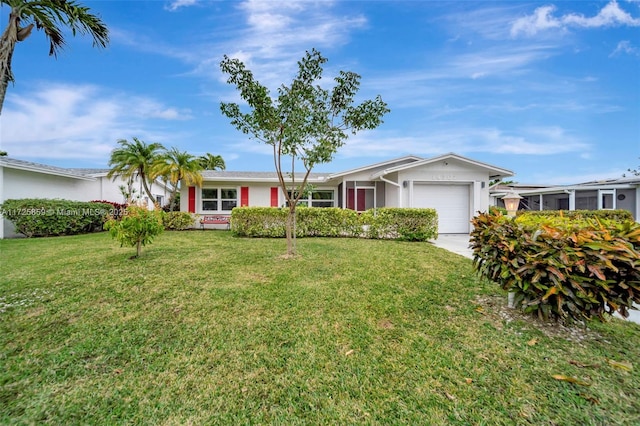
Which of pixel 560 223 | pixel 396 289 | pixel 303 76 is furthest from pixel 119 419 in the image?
pixel 303 76

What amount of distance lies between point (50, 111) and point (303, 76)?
10.1 metres

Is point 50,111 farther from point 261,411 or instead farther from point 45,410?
point 261,411

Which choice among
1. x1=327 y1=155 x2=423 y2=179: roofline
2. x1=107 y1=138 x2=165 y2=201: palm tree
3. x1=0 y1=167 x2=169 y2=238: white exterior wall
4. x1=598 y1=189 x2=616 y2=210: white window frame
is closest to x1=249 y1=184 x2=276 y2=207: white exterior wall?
x1=327 y1=155 x2=423 y2=179: roofline

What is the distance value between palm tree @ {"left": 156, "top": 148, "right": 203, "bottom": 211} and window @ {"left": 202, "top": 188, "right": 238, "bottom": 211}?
1382 millimetres

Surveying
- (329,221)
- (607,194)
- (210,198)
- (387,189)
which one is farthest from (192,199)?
(607,194)

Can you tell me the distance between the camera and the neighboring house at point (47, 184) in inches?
446

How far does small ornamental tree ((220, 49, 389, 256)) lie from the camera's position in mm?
6336

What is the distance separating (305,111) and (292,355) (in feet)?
17.5

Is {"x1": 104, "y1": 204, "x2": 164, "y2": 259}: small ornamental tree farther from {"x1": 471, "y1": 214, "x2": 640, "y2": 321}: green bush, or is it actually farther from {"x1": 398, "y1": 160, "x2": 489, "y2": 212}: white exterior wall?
{"x1": 398, "y1": 160, "x2": 489, "y2": 212}: white exterior wall

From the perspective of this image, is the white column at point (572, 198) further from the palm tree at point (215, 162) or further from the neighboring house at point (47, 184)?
the palm tree at point (215, 162)

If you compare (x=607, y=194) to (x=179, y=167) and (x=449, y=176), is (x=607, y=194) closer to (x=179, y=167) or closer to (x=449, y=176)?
(x=449, y=176)

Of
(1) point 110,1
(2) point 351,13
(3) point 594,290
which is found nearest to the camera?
(3) point 594,290

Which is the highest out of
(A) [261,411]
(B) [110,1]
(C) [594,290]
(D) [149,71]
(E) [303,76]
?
(D) [149,71]

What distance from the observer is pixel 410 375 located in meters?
2.48
